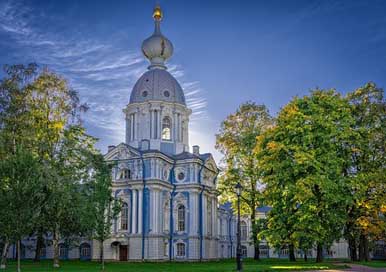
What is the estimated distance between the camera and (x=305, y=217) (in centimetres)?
2919

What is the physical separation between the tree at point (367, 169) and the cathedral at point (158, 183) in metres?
17.3

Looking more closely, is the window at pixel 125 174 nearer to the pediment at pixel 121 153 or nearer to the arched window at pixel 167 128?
the pediment at pixel 121 153

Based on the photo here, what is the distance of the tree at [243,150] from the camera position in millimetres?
43438

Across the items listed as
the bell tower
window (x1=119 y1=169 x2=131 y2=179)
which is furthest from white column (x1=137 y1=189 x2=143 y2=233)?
the bell tower

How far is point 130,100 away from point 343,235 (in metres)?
30.7

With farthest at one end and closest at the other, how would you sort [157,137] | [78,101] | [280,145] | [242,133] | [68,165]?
[157,137]
[242,133]
[78,101]
[68,165]
[280,145]

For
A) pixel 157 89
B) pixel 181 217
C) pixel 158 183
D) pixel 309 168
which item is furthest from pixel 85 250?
pixel 309 168

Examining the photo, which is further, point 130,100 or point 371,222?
point 130,100

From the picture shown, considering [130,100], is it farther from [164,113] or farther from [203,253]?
[203,253]

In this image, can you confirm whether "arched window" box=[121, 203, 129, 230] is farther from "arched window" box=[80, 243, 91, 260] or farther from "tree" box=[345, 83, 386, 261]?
"tree" box=[345, 83, 386, 261]

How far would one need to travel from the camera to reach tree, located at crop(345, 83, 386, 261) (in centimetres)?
3200

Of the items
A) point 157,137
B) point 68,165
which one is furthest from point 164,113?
point 68,165

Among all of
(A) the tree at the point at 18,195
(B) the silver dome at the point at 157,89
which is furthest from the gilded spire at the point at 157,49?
(A) the tree at the point at 18,195

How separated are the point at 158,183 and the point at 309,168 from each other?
19157mm
